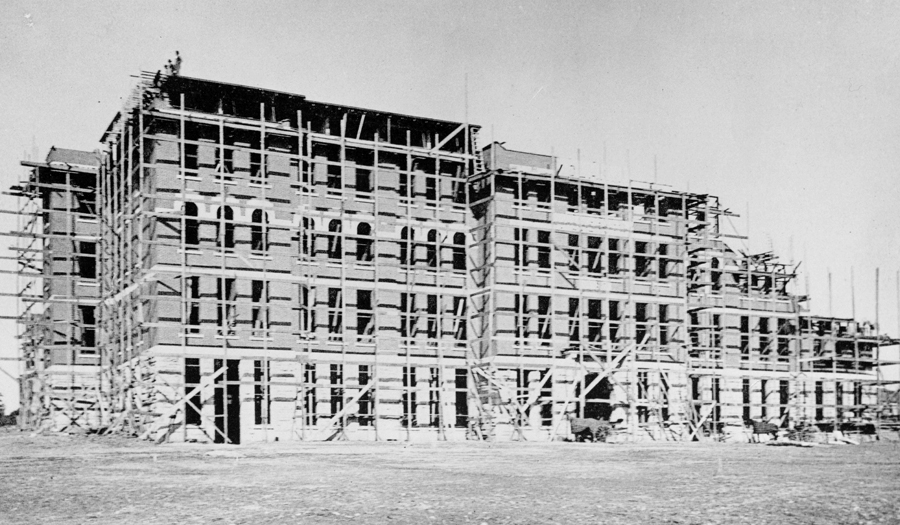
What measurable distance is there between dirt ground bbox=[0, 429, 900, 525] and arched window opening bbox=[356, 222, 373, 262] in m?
10.2

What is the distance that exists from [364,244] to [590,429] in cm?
1164

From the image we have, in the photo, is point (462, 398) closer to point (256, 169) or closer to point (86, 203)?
point (256, 169)

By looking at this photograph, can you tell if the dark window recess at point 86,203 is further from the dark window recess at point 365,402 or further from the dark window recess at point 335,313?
the dark window recess at point 365,402

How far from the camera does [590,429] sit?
132 feet

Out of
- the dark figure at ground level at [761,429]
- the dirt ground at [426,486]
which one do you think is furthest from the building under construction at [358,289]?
the dirt ground at [426,486]

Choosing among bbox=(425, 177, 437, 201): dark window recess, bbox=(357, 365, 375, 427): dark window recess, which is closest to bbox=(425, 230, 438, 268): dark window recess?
bbox=(425, 177, 437, 201): dark window recess

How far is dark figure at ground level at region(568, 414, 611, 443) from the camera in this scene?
40.3 m

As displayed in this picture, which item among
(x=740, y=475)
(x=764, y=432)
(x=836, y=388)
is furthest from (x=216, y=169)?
(x=836, y=388)

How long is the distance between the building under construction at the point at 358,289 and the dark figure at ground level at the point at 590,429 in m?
0.75

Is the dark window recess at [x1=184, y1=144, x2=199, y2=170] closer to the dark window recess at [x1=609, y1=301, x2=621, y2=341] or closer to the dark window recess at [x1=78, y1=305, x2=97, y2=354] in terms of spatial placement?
the dark window recess at [x1=78, y1=305, x2=97, y2=354]

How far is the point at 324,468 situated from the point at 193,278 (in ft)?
48.6

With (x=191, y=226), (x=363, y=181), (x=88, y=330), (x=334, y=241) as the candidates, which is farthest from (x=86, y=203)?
(x=363, y=181)

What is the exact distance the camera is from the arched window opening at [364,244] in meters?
39.7

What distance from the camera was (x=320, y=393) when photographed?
37344 millimetres
